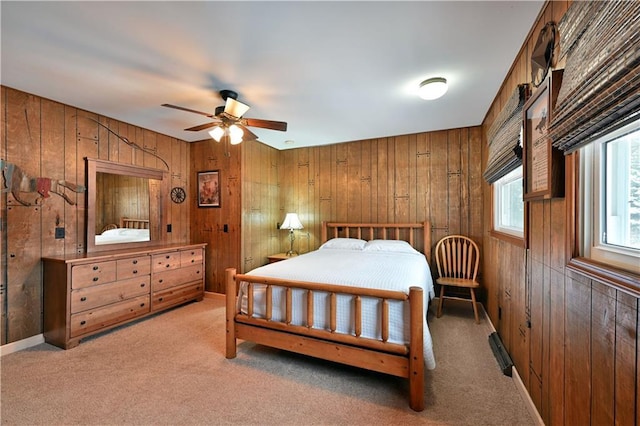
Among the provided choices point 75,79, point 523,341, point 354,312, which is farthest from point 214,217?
point 523,341

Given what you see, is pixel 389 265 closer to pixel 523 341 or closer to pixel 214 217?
pixel 523 341

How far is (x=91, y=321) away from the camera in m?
2.67

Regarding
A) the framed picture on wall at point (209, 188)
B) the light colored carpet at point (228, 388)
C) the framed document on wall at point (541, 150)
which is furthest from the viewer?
the framed picture on wall at point (209, 188)

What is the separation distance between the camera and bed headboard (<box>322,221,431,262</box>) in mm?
3741

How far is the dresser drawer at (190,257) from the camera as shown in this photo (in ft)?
12.1

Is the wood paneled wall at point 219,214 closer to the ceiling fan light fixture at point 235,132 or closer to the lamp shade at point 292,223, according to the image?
the lamp shade at point 292,223

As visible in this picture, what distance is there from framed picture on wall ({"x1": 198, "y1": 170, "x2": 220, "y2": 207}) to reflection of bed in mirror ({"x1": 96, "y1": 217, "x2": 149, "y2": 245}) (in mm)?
845

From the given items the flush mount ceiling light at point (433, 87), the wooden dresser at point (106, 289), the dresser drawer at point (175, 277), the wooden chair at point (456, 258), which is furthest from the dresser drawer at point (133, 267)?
the wooden chair at point (456, 258)

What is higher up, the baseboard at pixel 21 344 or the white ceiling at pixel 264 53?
the white ceiling at pixel 264 53

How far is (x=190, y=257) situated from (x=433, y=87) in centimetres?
368

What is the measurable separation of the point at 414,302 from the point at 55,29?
9.59 ft

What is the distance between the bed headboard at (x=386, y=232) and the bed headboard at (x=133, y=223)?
2586mm

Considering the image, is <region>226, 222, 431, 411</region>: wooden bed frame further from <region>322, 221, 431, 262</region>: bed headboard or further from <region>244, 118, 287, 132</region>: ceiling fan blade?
<region>322, 221, 431, 262</region>: bed headboard

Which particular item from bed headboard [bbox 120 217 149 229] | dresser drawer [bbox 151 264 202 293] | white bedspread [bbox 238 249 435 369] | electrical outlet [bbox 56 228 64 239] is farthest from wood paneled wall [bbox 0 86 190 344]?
white bedspread [bbox 238 249 435 369]
